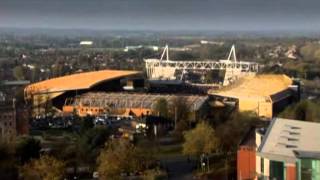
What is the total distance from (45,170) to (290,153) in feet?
6.17

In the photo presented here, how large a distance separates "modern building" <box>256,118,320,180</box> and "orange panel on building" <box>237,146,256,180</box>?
1.52 ft

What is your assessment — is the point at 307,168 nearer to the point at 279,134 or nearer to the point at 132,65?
the point at 279,134

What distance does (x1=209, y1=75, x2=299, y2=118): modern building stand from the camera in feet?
33.5

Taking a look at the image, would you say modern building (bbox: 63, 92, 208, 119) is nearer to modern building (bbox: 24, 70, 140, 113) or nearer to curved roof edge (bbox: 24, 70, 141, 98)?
modern building (bbox: 24, 70, 140, 113)

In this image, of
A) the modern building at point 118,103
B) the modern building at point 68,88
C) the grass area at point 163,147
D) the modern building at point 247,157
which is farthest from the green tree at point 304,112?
the modern building at point 68,88

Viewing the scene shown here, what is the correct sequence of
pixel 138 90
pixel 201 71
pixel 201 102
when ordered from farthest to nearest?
pixel 201 71
pixel 138 90
pixel 201 102

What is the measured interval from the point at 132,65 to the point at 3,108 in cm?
1265

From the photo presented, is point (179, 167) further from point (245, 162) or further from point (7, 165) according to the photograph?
point (7, 165)

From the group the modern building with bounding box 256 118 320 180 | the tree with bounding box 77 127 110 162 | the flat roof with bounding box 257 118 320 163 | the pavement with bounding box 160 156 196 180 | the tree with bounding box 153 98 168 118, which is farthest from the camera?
the tree with bounding box 153 98 168 118

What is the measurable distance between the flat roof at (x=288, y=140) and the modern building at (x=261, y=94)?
5264mm

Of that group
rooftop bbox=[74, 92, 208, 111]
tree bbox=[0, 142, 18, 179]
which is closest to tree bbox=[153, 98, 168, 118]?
rooftop bbox=[74, 92, 208, 111]

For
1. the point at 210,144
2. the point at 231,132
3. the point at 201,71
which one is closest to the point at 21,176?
the point at 210,144

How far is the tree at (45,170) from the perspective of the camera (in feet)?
15.2

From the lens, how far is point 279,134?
13.4 ft
